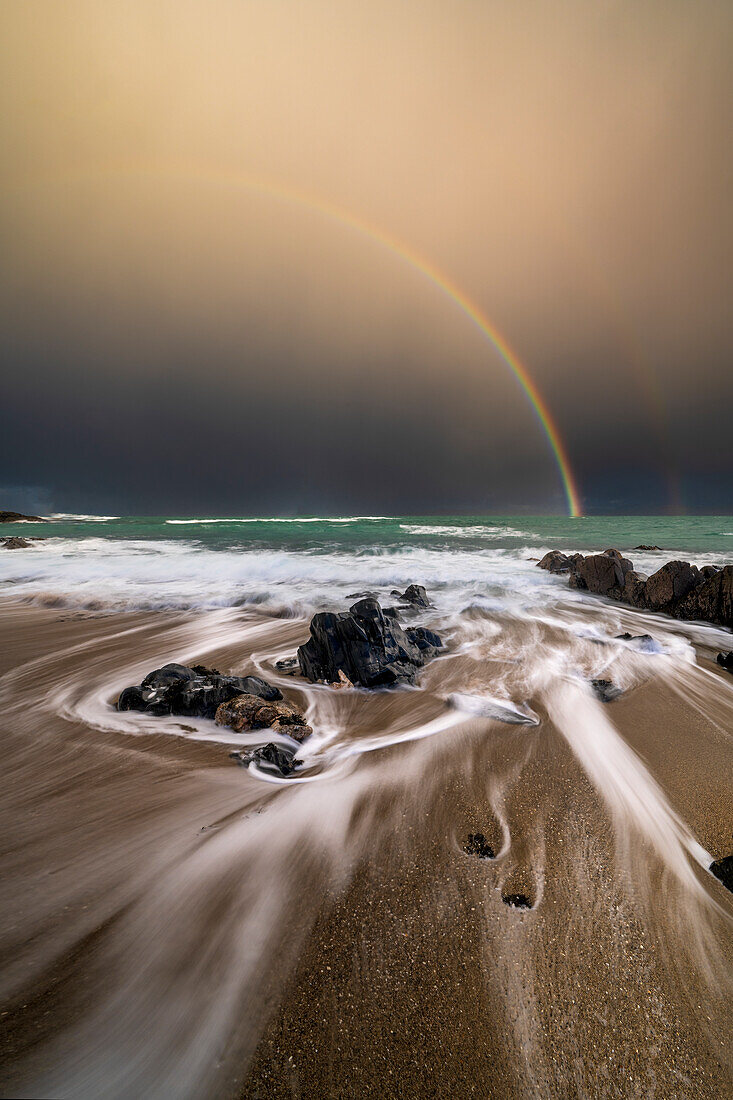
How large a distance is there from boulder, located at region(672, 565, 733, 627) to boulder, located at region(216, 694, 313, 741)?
7.96m

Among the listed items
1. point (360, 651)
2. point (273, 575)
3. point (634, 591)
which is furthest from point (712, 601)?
point (273, 575)

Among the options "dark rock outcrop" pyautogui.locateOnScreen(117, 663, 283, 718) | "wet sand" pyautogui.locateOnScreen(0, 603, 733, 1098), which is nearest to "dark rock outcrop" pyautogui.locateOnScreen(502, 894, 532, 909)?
"wet sand" pyautogui.locateOnScreen(0, 603, 733, 1098)

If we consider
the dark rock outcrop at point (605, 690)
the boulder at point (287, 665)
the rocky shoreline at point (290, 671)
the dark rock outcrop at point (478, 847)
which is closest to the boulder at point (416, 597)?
the rocky shoreline at point (290, 671)

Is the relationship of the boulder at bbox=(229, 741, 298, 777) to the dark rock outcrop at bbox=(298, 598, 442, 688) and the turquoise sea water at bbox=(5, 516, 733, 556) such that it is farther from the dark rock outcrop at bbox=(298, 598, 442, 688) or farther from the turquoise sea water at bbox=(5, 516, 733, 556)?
the turquoise sea water at bbox=(5, 516, 733, 556)

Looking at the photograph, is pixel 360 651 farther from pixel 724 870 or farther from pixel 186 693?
pixel 724 870

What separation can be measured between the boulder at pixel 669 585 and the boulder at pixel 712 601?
0.19m

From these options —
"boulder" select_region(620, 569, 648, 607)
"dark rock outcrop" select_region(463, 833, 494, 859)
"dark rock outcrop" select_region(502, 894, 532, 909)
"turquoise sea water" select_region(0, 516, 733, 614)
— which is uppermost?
"boulder" select_region(620, 569, 648, 607)

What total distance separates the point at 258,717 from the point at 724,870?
3220 millimetres

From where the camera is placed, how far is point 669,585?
8141 mm

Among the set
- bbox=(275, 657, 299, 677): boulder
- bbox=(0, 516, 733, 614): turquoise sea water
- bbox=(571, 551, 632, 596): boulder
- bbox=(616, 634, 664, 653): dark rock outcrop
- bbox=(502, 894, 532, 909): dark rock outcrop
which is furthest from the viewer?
bbox=(0, 516, 733, 614): turquoise sea water

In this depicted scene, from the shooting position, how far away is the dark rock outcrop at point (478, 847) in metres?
2.11

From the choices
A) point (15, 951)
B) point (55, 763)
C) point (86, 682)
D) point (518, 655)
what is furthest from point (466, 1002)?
A: point (86, 682)

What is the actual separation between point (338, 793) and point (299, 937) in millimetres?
1057

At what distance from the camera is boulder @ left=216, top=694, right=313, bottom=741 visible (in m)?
3.48
